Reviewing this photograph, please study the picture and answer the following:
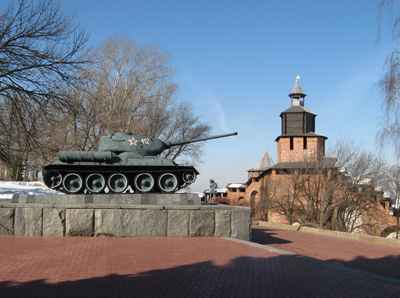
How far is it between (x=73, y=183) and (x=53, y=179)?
0.63 m

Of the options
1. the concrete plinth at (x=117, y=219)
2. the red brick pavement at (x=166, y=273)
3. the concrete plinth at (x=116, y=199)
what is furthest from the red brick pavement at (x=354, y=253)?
the concrete plinth at (x=116, y=199)

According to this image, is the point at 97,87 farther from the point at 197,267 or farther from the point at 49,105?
the point at 197,267

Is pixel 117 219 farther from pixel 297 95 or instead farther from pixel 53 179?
pixel 297 95

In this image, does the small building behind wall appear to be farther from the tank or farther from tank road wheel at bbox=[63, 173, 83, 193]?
tank road wheel at bbox=[63, 173, 83, 193]

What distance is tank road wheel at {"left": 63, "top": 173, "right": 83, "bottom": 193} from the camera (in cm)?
1263

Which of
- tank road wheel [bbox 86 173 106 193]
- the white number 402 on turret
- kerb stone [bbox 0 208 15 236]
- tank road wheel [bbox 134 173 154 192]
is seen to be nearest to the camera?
kerb stone [bbox 0 208 15 236]

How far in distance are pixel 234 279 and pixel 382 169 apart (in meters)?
33.3

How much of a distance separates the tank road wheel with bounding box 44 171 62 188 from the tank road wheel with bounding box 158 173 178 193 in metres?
3.20

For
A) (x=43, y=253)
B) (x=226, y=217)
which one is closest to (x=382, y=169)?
(x=226, y=217)

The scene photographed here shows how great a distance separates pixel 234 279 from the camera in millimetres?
6352

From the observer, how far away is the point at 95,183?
12828 millimetres

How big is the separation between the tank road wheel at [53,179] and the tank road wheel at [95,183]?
0.91 m

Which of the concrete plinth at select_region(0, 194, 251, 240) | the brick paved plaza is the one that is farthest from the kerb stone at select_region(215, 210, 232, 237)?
the brick paved plaza

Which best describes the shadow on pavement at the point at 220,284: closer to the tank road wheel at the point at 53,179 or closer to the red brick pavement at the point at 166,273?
the red brick pavement at the point at 166,273
